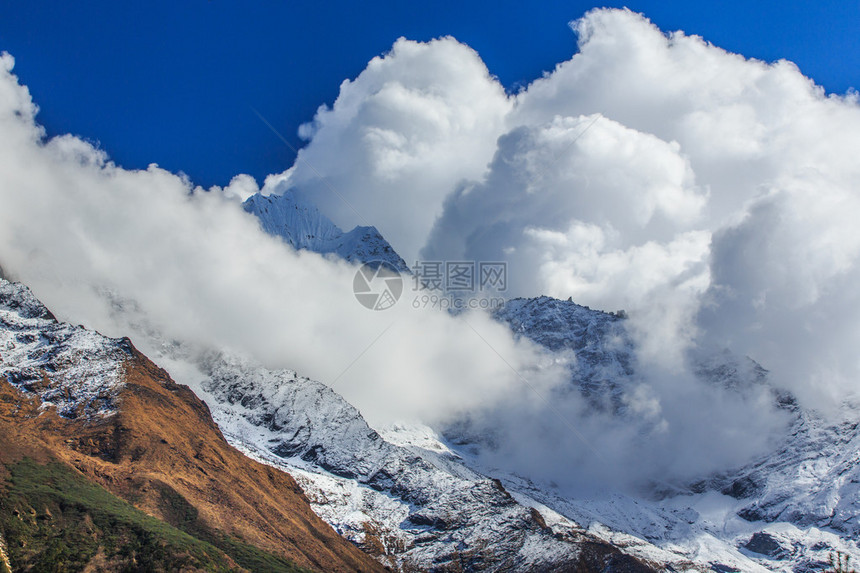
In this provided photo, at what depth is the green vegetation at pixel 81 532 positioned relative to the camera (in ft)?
386

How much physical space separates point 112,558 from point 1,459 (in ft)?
115

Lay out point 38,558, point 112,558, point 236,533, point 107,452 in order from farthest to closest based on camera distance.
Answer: point 107,452, point 236,533, point 112,558, point 38,558

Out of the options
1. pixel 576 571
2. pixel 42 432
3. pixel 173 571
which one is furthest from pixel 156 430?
pixel 576 571

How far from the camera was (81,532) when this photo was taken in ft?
413

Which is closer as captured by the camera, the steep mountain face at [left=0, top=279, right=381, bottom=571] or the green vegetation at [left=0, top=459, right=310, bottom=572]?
the green vegetation at [left=0, top=459, right=310, bottom=572]

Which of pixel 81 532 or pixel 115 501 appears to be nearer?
pixel 81 532

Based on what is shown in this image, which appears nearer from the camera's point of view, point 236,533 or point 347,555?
point 236,533

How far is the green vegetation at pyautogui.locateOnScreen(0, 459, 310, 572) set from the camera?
386ft

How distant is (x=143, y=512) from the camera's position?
495 feet

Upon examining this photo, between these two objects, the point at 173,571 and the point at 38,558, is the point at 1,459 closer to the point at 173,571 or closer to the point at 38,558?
the point at 38,558

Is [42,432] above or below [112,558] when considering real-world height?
above

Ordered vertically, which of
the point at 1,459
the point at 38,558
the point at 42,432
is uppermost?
the point at 42,432

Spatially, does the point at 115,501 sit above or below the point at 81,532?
above

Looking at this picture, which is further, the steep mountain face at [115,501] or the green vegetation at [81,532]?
the steep mountain face at [115,501]
